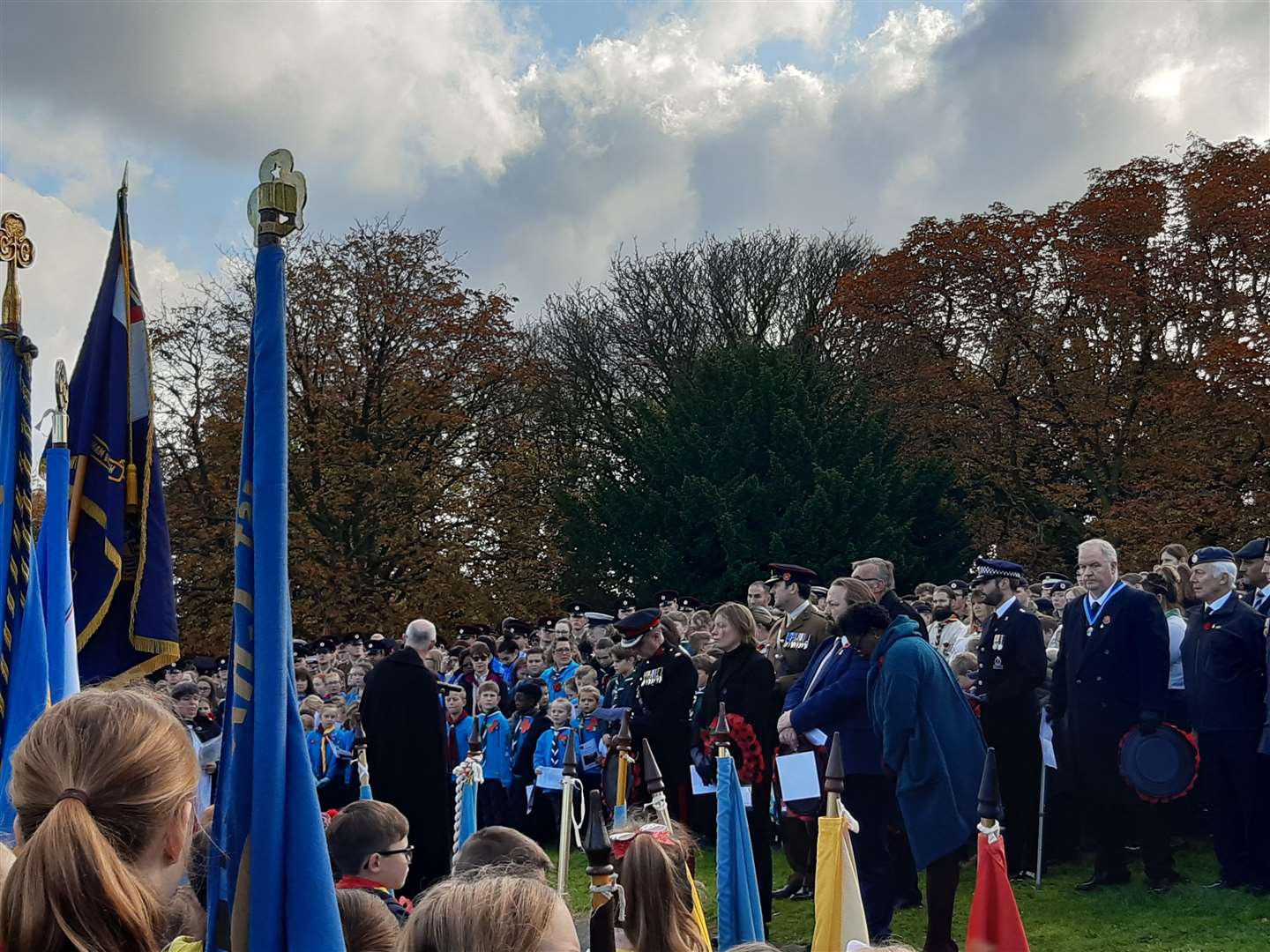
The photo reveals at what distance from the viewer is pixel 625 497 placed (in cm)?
2797

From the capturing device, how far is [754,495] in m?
26.6

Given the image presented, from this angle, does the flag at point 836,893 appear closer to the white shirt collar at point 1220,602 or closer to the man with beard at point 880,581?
the man with beard at point 880,581

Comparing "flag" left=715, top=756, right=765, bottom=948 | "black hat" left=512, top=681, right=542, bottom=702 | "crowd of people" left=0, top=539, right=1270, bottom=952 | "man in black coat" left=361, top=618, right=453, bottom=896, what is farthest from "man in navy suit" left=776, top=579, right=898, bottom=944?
"black hat" left=512, top=681, right=542, bottom=702

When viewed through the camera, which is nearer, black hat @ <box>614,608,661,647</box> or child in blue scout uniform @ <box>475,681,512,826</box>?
black hat @ <box>614,608,661,647</box>

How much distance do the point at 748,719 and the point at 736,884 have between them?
2.02m

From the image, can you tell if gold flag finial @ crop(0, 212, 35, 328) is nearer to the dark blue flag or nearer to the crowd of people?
the crowd of people

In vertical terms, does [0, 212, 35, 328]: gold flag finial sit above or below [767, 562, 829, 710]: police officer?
above

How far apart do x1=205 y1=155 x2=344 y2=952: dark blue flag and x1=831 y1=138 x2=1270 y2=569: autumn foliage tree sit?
23006mm

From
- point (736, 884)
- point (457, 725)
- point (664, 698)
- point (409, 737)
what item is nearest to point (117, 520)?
point (736, 884)

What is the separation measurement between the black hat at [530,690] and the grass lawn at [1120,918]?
147 inches

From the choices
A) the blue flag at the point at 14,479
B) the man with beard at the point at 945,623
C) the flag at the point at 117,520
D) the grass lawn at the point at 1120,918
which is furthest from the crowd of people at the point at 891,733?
the flag at the point at 117,520

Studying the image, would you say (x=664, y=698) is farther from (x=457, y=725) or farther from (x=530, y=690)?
(x=457, y=725)

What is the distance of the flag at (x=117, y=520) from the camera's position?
18.5 ft

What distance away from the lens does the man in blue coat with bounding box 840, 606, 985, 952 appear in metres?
7.16
